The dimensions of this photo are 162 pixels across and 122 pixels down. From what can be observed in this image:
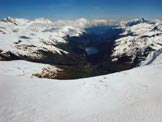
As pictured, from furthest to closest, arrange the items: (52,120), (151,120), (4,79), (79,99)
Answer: (4,79), (79,99), (52,120), (151,120)

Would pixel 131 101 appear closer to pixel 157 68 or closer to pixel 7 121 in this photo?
pixel 7 121

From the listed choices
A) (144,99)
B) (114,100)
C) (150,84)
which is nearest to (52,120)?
(114,100)

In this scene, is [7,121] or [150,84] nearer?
[7,121]

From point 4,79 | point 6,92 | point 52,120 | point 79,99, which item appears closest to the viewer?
point 52,120

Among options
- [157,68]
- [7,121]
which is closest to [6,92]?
[7,121]

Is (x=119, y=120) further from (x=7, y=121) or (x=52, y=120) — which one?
(x=7, y=121)

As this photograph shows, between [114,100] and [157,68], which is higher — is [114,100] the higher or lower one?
the lower one
